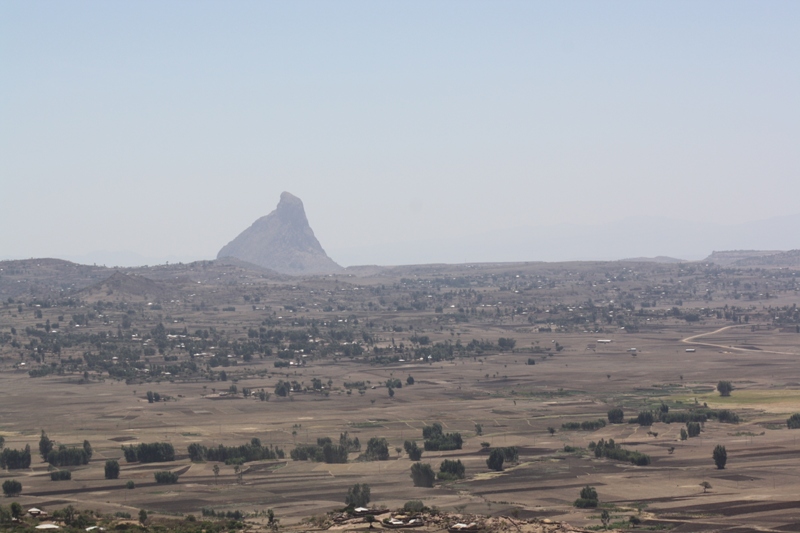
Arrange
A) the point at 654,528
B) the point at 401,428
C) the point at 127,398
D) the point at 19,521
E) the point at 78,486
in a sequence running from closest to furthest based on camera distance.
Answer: the point at 19,521 → the point at 654,528 → the point at 78,486 → the point at 401,428 → the point at 127,398

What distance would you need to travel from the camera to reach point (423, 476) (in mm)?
70750

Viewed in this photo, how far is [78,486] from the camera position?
72.3 meters

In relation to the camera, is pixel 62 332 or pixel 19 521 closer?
pixel 19 521

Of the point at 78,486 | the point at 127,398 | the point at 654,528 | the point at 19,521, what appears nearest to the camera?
the point at 19,521

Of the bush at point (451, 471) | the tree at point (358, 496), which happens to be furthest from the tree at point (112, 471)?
the bush at point (451, 471)

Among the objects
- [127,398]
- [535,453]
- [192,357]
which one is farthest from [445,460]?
[192,357]

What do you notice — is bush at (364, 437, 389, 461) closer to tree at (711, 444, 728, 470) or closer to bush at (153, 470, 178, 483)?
bush at (153, 470, 178, 483)

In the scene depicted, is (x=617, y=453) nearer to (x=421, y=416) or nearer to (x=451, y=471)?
(x=451, y=471)

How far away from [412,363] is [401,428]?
6172cm

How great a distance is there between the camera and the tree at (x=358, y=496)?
62000mm

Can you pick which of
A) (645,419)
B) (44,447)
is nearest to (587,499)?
(645,419)

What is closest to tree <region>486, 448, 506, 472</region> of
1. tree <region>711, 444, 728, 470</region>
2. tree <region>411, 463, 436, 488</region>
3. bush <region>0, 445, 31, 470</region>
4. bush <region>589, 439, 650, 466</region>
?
tree <region>411, 463, 436, 488</region>

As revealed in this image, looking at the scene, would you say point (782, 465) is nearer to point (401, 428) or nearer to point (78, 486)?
point (401, 428)

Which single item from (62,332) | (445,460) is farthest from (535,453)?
(62,332)
